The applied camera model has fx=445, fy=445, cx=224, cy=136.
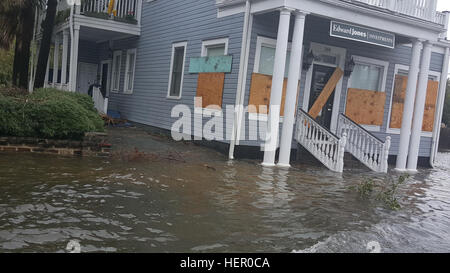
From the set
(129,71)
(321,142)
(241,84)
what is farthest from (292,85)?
(129,71)

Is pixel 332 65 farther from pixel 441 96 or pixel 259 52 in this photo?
pixel 441 96

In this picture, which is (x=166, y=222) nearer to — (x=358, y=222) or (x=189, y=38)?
(x=358, y=222)

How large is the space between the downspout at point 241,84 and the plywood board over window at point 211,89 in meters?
0.92

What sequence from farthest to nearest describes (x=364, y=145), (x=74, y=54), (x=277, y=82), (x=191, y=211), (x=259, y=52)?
(x=74, y=54), (x=364, y=145), (x=259, y=52), (x=277, y=82), (x=191, y=211)

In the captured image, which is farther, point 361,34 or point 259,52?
point 259,52

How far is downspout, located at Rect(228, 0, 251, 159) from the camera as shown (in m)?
11.0

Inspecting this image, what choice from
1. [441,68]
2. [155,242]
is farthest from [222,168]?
[441,68]

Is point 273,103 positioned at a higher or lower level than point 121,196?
higher

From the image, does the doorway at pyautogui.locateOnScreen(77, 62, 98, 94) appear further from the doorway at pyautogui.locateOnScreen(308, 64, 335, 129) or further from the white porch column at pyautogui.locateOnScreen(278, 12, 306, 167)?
the white porch column at pyautogui.locateOnScreen(278, 12, 306, 167)

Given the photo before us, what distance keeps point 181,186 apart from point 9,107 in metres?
3.73

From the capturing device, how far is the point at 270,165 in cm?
1036

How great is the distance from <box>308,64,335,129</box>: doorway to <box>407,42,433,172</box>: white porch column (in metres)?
2.38

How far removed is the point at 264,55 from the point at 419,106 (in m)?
4.90

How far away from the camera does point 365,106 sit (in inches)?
543
